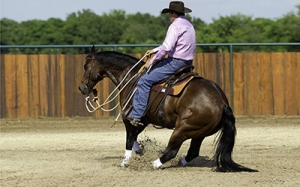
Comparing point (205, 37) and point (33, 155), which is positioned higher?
point (205, 37)

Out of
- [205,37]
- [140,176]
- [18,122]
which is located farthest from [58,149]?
[205,37]

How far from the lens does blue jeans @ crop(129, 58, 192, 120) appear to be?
9.70 m

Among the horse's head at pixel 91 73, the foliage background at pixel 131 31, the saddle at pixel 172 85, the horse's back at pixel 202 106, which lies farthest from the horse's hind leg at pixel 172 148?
the foliage background at pixel 131 31

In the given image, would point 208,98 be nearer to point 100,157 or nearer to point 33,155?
point 100,157

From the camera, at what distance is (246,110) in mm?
18109

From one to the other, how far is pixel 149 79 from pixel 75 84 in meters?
8.52

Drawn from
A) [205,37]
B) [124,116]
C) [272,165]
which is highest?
[205,37]

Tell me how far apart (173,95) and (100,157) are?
7.85 ft

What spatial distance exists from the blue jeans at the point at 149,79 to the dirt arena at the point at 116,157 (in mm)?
865

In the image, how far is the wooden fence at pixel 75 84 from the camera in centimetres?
1800

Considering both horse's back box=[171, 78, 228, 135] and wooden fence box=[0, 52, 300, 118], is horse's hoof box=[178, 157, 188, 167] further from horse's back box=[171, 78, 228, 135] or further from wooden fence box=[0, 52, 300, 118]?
wooden fence box=[0, 52, 300, 118]

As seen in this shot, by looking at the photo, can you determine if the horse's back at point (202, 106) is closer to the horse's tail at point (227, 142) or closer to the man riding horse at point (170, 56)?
the horse's tail at point (227, 142)

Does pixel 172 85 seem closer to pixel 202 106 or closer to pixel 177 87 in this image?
pixel 177 87

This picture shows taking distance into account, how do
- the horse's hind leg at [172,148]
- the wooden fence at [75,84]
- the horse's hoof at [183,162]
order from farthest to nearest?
the wooden fence at [75,84] → the horse's hoof at [183,162] → the horse's hind leg at [172,148]
